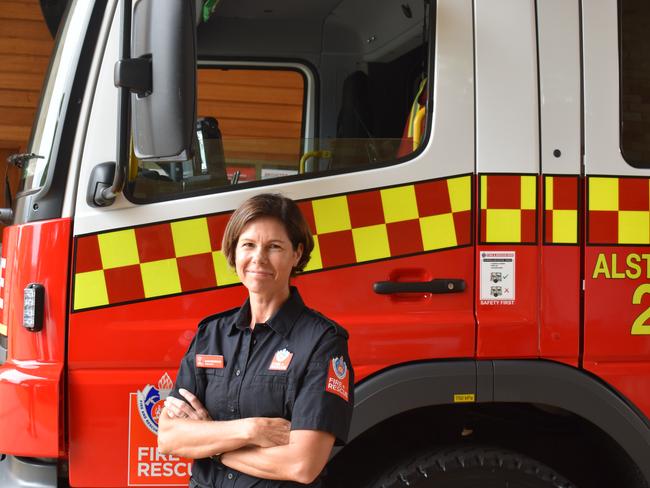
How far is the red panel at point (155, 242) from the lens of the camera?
213 centimetres

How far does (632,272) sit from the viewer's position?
226cm

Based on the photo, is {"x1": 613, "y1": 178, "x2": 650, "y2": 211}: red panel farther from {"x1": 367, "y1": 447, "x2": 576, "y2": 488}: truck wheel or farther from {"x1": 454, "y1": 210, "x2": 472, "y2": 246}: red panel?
{"x1": 367, "y1": 447, "x2": 576, "y2": 488}: truck wheel

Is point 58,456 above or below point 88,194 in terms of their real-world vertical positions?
below

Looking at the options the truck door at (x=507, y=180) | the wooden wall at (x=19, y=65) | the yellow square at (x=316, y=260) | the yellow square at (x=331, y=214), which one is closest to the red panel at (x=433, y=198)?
the truck door at (x=507, y=180)

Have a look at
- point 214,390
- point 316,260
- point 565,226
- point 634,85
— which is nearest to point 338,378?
point 214,390

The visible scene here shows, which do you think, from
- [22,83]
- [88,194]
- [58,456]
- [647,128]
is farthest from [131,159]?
[22,83]

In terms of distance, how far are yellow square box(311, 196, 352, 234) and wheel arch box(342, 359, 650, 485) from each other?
43 cm

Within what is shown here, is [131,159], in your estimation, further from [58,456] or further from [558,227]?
[558,227]

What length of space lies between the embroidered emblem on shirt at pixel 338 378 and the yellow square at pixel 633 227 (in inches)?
43.0

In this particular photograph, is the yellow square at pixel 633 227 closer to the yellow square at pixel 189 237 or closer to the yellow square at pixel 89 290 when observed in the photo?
the yellow square at pixel 189 237

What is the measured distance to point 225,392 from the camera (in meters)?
1.60

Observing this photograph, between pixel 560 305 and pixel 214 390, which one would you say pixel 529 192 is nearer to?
pixel 560 305

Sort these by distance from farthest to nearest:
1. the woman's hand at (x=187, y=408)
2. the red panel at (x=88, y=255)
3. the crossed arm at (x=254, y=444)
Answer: the red panel at (x=88, y=255) → the woman's hand at (x=187, y=408) → the crossed arm at (x=254, y=444)

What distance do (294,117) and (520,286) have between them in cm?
86
